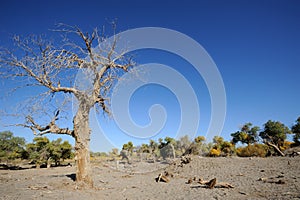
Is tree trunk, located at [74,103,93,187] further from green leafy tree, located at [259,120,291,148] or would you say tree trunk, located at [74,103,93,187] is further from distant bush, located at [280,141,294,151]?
green leafy tree, located at [259,120,291,148]

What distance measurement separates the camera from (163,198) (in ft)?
23.2

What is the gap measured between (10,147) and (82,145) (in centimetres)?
3359

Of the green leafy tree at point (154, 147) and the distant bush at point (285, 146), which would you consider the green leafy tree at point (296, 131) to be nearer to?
the distant bush at point (285, 146)

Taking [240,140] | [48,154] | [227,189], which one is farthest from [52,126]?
[240,140]

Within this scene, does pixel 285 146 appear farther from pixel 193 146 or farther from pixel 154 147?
pixel 154 147

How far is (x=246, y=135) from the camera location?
40094 millimetres

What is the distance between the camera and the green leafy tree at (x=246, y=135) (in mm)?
39781

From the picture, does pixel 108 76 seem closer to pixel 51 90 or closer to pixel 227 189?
pixel 51 90

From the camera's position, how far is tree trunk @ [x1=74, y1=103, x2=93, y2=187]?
351 inches

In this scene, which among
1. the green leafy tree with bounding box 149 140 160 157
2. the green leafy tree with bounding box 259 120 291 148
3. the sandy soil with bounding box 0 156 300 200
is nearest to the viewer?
the sandy soil with bounding box 0 156 300 200

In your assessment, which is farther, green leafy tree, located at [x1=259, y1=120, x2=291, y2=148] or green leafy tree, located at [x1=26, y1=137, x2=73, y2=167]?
green leafy tree, located at [x1=259, y1=120, x2=291, y2=148]

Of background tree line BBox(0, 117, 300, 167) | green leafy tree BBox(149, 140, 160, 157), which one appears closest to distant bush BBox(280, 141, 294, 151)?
background tree line BBox(0, 117, 300, 167)

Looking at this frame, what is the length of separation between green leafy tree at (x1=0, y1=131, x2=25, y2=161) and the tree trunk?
28608mm

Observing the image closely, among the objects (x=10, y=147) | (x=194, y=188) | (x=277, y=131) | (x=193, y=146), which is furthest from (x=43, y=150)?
(x=277, y=131)
